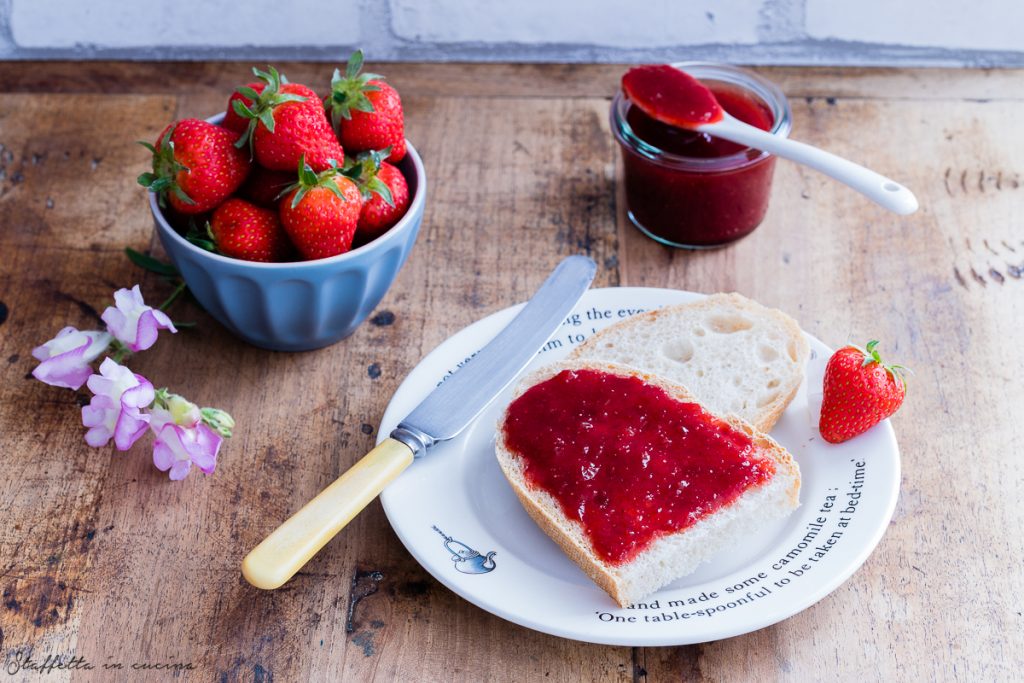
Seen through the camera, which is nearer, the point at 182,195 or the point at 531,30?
the point at 182,195

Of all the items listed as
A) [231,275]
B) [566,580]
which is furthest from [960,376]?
[231,275]

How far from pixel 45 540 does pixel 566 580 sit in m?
0.84

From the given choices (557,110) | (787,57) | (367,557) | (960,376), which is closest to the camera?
(367,557)

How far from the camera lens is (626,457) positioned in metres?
1.56

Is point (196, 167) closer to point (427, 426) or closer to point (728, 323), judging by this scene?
point (427, 426)

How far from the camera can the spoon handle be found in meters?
1.84

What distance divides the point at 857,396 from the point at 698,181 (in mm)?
615

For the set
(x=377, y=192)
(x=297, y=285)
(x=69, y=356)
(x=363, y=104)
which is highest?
(x=363, y=104)

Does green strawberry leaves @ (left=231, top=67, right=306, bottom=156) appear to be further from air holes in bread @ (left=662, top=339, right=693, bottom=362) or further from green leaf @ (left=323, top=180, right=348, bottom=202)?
air holes in bread @ (left=662, top=339, right=693, bottom=362)

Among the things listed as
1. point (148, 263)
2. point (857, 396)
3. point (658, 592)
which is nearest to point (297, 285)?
point (148, 263)

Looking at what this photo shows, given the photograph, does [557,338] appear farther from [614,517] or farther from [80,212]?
[80,212]

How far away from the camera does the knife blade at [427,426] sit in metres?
1.45

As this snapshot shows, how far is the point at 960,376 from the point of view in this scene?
1924mm

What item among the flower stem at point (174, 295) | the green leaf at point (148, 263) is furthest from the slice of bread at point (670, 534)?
the green leaf at point (148, 263)
